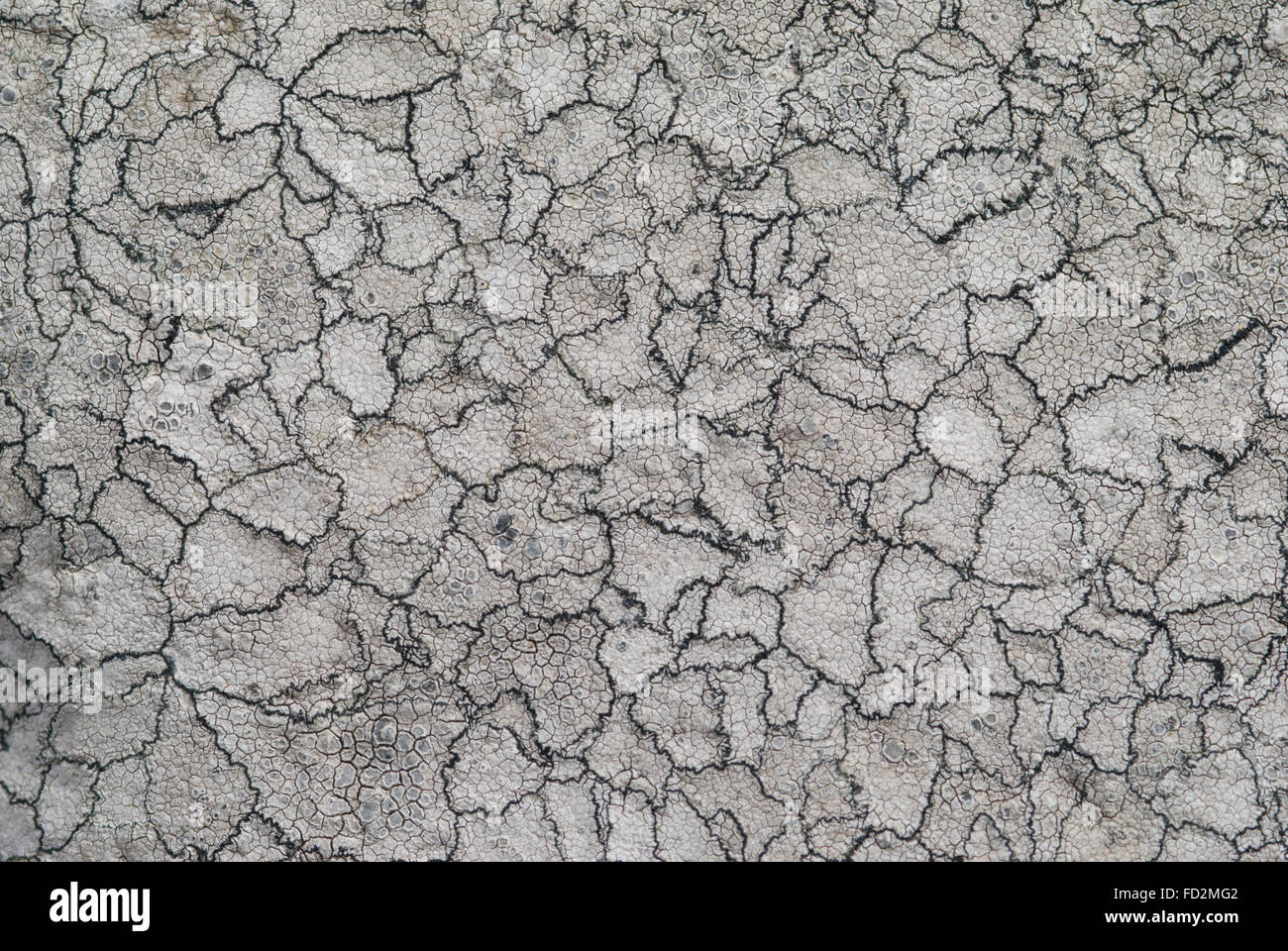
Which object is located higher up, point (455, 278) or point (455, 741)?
point (455, 278)

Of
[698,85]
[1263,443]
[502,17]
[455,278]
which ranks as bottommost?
[1263,443]

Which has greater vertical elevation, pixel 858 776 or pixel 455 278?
pixel 455 278

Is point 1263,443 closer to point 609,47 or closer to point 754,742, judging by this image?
point 754,742

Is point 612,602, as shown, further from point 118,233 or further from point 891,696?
point 118,233

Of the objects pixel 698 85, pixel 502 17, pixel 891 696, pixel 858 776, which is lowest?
pixel 858 776

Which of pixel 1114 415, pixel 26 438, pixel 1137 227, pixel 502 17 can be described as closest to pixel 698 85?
pixel 502 17

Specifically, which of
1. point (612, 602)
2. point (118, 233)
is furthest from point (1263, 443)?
point (118, 233)
